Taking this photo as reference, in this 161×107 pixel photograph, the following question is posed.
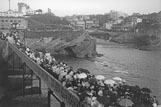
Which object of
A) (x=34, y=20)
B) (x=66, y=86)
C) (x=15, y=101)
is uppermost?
(x=34, y=20)

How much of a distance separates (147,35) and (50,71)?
135 feet

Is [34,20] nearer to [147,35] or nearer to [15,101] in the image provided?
[147,35]

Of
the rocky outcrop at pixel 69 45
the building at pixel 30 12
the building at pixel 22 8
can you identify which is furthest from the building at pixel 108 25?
the rocky outcrop at pixel 69 45

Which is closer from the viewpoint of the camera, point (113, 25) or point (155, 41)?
point (155, 41)

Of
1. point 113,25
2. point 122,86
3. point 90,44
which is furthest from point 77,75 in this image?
point 113,25

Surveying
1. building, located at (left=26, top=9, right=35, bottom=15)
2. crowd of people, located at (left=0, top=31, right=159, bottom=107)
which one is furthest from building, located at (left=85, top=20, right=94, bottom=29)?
crowd of people, located at (left=0, top=31, right=159, bottom=107)

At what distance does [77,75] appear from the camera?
4.27 meters

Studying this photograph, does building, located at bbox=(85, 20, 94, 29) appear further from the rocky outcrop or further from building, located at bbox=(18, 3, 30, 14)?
the rocky outcrop

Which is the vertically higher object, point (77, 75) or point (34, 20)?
point (34, 20)

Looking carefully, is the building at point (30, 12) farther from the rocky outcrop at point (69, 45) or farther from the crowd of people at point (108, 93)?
the crowd of people at point (108, 93)

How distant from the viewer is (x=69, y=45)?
3350 centimetres

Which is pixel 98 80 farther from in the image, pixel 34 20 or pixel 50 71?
pixel 34 20

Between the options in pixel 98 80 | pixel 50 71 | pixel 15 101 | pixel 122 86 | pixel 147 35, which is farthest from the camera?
pixel 147 35

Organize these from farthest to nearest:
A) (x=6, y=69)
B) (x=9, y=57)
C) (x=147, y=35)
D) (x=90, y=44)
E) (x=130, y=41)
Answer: (x=130, y=41) → (x=147, y=35) → (x=90, y=44) → (x=9, y=57) → (x=6, y=69)
